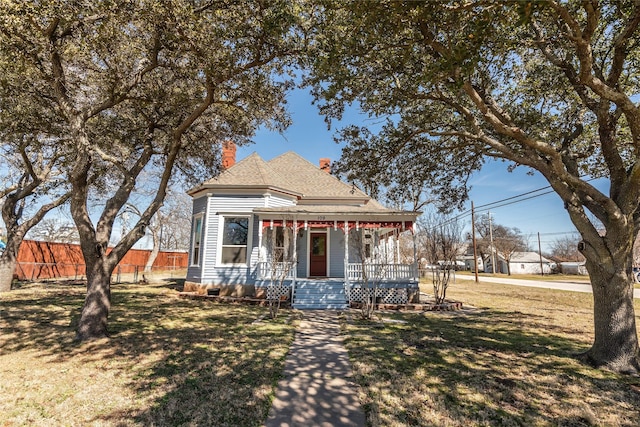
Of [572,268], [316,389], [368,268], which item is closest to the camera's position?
[316,389]

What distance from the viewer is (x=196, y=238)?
47.8 ft

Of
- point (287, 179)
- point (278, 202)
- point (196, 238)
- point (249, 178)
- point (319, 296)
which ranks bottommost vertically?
point (319, 296)

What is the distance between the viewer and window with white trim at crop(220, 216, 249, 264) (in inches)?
534

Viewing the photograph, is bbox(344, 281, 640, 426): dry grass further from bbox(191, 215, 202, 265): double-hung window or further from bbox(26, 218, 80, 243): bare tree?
bbox(26, 218, 80, 243): bare tree

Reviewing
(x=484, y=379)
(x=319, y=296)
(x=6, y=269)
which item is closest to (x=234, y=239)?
(x=319, y=296)

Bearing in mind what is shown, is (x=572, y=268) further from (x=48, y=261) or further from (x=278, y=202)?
(x=48, y=261)

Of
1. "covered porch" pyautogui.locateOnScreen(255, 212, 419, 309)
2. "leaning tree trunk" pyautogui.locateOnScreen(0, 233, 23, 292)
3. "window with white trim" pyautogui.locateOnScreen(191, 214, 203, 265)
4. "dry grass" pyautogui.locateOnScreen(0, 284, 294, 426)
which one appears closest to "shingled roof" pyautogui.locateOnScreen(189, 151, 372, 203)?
"window with white trim" pyautogui.locateOnScreen(191, 214, 203, 265)

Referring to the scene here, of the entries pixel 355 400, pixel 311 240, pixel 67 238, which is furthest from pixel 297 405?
pixel 67 238

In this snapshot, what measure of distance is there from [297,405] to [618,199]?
250 inches

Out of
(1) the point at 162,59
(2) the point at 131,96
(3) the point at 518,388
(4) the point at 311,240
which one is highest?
(1) the point at 162,59

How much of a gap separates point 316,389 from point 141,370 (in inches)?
111

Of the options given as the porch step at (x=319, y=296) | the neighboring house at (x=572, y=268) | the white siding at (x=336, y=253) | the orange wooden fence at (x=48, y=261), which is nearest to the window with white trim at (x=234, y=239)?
the porch step at (x=319, y=296)

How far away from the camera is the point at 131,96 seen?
7.98 meters

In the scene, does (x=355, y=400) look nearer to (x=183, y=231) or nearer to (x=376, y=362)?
(x=376, y=362)
